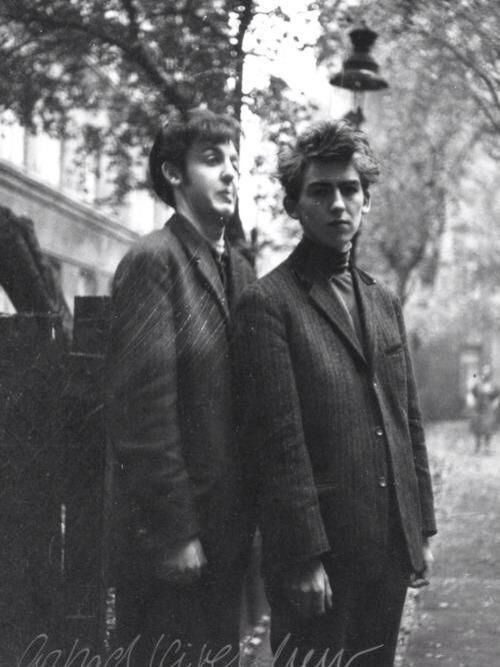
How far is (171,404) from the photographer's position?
124 inches

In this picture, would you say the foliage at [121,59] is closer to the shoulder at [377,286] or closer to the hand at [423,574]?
the shoulder at [377,286]

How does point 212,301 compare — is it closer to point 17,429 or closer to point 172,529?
point 172,529

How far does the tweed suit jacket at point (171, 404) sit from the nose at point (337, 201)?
1.55 feet

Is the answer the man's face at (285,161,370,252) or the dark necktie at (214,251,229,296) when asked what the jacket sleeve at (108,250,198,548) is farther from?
the man's face at (285,161,370,252)

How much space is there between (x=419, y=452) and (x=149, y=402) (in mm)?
903

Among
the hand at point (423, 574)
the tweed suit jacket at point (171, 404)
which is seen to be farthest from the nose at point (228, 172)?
the hand at point (423, 574)

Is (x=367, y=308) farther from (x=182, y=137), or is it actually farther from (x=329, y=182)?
(x=182, y=137)

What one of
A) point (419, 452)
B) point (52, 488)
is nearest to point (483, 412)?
point (52, 488)

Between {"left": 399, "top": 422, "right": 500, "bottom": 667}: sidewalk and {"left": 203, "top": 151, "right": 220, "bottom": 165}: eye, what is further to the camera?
{"left": 399, "top": 422, "right": 500, "bottom": 667}: sidewalk

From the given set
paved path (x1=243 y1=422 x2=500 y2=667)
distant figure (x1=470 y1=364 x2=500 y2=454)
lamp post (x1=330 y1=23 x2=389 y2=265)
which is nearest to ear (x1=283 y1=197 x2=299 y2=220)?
paved path (x1=243 y1=422 x2=500 y2=667)

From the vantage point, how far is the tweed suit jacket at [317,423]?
301cm

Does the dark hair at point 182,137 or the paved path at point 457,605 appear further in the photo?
the paved path at point 457,605

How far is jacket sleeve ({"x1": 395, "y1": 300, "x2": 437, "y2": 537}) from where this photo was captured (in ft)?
11.0

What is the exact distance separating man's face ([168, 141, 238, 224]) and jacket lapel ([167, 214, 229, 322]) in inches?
2.6
